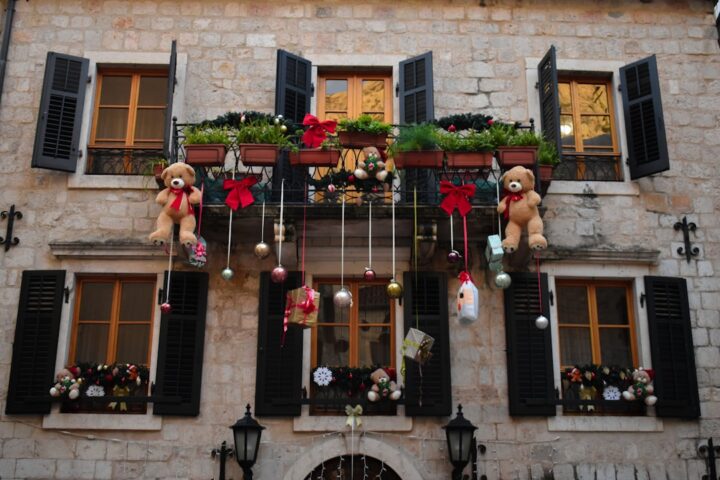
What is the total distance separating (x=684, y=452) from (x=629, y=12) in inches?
235

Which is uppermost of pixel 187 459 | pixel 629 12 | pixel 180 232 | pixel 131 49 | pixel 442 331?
pixel 629 12

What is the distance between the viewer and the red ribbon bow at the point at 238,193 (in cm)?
977

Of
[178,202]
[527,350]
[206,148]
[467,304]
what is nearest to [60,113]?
[206,148]

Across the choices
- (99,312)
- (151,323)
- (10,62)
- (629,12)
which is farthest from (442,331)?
(10,62)

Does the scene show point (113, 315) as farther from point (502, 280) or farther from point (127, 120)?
point (502, 280)

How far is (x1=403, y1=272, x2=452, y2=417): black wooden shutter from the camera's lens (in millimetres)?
9805

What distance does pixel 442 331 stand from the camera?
10.1m

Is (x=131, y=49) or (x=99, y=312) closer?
(x=99, y=312)

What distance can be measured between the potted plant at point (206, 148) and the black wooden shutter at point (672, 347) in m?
5.40

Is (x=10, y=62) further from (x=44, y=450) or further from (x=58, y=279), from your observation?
(x=44, y=450)

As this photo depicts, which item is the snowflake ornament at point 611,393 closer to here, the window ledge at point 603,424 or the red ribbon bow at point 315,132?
the window ledge at point 603,424

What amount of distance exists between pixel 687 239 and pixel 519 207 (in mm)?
2524

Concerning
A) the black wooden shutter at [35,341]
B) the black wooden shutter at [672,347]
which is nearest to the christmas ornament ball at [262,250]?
the black wooden shutter at [35,341]

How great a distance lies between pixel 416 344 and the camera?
31.0 feet
